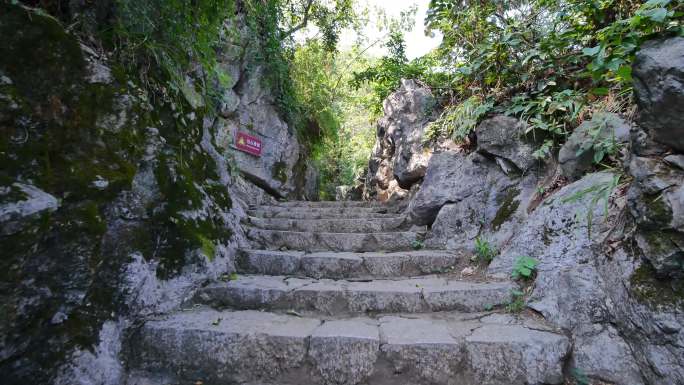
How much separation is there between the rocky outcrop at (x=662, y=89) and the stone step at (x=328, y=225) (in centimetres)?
248

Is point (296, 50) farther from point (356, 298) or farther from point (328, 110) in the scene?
point (356, 298)

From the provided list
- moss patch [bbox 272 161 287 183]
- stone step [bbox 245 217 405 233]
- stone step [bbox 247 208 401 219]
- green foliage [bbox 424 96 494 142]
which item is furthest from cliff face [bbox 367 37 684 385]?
moss patch [bbox 272 161 287 183]

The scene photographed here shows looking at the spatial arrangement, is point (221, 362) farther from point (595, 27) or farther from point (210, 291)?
point (595, 27)

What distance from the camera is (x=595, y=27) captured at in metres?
2.91

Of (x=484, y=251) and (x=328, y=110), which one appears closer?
(x=484, y=251)

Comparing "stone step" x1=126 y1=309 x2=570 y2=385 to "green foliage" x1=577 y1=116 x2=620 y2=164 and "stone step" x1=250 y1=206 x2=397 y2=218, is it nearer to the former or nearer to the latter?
"green foliage" x1=577 y1=116 x2=620 y2=164

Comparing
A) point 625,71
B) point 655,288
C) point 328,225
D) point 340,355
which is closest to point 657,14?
point 625,71

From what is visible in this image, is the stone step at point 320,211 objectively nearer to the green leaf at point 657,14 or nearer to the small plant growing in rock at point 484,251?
the small plant growing in rock at point 484,251

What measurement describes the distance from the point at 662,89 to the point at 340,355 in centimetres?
224

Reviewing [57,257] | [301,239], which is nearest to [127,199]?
[57,257]

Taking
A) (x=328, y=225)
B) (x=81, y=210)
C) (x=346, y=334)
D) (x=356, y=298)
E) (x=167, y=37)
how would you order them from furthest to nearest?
(x=328, y=225)
(x=167, y=37)
(x=356, y=298)
(x=346, y=334)
(x=81, y=210)

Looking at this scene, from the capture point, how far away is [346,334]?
1896 mm

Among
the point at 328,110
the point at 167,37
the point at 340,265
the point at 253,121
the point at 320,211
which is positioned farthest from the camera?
the point at 328,110

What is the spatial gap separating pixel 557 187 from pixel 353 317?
2046mm
